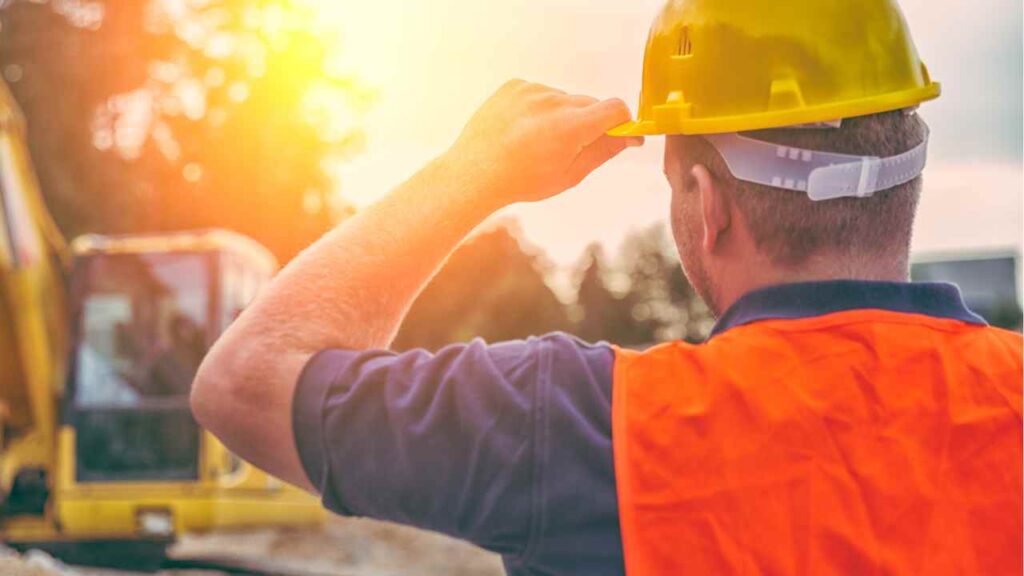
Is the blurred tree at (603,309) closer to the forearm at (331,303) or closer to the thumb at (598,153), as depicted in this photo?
the thumb at (598,153)

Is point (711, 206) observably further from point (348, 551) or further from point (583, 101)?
point (348, 551)

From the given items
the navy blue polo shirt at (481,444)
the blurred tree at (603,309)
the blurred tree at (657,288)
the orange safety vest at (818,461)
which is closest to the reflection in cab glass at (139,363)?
the navy blue polo shirt at (481,444)

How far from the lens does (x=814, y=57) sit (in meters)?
1.49

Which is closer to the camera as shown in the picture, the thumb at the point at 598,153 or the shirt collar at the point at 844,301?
the shirt collar at the point at 844,301

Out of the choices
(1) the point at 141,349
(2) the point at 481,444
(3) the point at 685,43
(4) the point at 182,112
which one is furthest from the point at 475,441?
(4) the point at 182,112

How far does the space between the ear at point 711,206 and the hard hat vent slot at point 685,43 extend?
186 millimetres

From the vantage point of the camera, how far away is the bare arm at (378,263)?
1406 millimetres

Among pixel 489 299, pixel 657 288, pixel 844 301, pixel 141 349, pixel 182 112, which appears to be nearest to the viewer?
pixel 844 301

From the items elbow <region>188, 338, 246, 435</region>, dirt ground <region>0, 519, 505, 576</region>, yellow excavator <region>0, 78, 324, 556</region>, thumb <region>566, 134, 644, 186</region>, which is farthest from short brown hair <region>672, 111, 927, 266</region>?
dirt ground <region>0, 519, 505, 576</region>

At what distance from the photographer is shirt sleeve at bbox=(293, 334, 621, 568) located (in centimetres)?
134

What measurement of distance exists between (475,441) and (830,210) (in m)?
0.48

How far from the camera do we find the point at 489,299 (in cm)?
2908

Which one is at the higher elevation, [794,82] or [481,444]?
[794,82]

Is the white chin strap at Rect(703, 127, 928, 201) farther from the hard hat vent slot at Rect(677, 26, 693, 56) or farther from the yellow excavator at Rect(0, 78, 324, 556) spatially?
the yellow excavator at Rect(0, 78, 324, 556)
